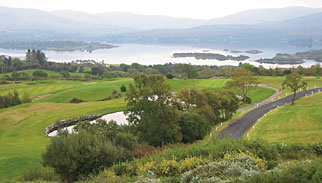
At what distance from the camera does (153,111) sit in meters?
22.9

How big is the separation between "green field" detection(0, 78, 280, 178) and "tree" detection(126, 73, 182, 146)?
803cm

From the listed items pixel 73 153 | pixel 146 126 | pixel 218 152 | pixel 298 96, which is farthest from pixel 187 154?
pixel 298 96

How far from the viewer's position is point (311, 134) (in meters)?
20.6

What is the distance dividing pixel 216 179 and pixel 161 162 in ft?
10.1

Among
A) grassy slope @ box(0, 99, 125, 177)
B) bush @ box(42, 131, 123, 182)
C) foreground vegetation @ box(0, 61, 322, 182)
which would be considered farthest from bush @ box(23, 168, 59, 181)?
grassy slope @ box(0, 99, 125, 177)

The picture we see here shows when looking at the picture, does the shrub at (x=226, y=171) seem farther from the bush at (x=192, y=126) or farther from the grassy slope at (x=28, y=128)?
the bush at (x=192, y=126)

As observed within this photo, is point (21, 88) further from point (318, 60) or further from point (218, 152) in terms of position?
point (318, 60)

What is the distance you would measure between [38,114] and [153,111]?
25.0m

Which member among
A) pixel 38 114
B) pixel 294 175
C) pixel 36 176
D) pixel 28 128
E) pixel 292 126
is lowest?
pixel 28 128

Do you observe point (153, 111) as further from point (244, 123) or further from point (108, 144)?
point (244, 123)

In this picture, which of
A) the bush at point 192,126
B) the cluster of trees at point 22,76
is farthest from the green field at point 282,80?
the cluster of trees at point 22,76

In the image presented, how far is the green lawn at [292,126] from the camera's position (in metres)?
20.9

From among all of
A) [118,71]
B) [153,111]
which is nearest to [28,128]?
[153,111]

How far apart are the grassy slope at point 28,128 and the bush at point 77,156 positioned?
4.83m
